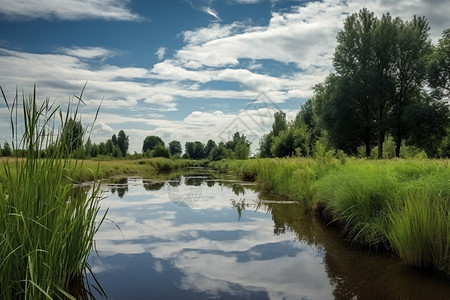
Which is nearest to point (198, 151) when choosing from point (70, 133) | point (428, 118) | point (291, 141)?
point (291, 141)

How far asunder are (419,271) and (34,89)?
4.73m

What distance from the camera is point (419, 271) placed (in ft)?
14.5

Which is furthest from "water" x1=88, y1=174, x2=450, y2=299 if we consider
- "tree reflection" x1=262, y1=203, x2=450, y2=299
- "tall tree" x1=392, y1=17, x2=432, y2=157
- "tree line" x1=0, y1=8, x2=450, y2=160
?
"tall tree" x1=392, y1=17, x2=432, y2=157

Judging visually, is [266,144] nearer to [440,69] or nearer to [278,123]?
[278,123]

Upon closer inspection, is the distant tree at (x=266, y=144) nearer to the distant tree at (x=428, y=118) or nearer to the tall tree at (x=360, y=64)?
the tall tree at (x=360, y=64)

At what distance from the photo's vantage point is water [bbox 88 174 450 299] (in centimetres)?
394

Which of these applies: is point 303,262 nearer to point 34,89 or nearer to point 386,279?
point 386,279

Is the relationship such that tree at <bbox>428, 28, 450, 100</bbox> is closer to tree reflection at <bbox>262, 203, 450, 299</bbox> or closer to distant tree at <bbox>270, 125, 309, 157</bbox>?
distant tree at <bbox>270, 125, 309, 157</bbox>

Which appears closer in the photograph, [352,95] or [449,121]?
[449,121]

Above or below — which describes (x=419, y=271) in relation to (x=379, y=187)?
below

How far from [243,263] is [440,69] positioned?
2356 cm

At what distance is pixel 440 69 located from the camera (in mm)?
22891

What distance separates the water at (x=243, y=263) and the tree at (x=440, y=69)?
20.0 m

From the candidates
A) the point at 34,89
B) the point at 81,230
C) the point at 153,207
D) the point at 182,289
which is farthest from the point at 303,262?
the point at 153,207
